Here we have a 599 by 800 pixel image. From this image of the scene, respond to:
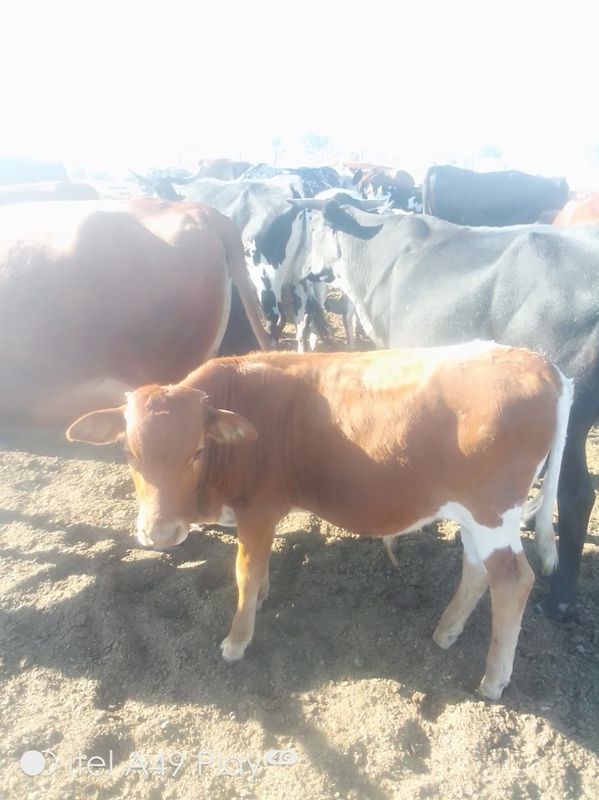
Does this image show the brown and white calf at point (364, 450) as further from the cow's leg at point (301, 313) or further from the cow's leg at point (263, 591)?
the cow's leg at point (301, 313)

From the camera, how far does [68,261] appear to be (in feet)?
11.9

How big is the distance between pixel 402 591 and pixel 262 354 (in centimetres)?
165

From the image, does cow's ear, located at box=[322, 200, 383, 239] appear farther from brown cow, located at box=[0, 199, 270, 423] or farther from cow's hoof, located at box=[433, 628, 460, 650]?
cow's hoof, located at box=[433, 628, 460, 650]

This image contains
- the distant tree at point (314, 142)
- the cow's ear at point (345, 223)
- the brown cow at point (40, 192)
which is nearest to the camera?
the cow's ear at point (345, 223)

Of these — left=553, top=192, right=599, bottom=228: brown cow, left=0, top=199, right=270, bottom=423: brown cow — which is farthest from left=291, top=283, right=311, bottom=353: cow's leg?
left=553, top=192, right=599, bottom=228: brown cow

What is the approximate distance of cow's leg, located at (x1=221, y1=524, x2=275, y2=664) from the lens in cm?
303

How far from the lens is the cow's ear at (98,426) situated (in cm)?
268

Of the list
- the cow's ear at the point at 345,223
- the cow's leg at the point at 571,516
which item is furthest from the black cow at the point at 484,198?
the cow's leg at the point at 571,516

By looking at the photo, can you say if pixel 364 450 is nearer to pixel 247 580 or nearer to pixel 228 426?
pixel 228 426

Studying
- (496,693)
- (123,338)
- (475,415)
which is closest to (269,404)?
(475,415)

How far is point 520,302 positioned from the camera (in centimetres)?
330

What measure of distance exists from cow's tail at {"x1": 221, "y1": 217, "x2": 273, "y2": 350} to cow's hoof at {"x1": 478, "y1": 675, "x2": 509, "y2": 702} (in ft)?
7.71

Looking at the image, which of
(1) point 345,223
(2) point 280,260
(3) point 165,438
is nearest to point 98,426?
(3) point 165,438

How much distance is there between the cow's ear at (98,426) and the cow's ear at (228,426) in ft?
1.34
